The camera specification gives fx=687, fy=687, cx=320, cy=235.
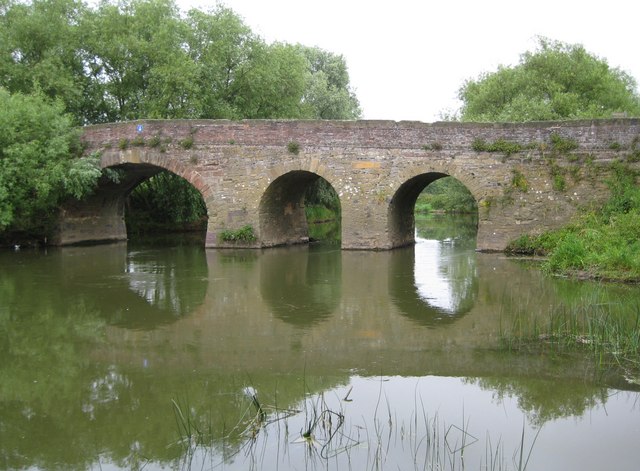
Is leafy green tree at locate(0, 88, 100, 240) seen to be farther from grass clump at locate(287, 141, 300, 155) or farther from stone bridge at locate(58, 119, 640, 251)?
grass clump at locate(287, 141, 300, 155)

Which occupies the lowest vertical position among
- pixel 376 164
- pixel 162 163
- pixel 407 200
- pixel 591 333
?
pixel 591 333

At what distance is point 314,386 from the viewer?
6418 mm

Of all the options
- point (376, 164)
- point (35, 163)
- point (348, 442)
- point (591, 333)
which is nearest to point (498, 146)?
point (376, 164)

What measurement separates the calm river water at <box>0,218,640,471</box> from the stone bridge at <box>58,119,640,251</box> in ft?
19.1

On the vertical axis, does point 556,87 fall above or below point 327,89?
below

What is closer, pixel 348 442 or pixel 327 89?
pixel 348 442

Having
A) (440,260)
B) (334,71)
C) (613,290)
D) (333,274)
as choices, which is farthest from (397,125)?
(334,71)

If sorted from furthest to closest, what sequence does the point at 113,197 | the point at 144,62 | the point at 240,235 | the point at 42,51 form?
the point at 144,62 < the point at 42,51 < the point at 113,197 < the point at 240,235

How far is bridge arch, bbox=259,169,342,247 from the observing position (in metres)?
20.0

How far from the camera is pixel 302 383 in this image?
649cm

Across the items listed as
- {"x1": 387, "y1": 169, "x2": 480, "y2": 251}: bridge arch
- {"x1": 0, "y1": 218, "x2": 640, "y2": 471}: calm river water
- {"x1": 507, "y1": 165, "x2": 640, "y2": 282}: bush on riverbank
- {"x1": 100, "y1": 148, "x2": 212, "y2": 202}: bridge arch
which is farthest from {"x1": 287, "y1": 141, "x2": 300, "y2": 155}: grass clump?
{"x1": 0, "y1": 218, "x2": 640, "y2": 471}: calm river water

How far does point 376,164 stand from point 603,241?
6616 mm

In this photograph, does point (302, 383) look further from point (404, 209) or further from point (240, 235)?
point (404, 209)

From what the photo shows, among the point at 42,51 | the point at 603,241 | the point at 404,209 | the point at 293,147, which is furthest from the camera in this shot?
the point at 42,51
